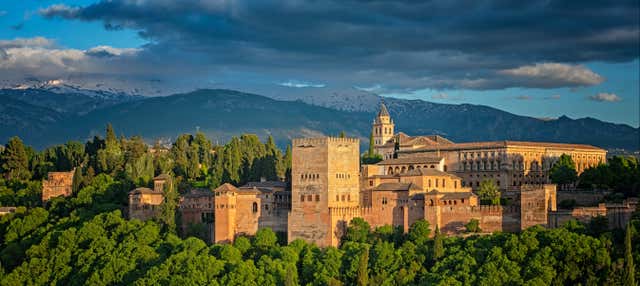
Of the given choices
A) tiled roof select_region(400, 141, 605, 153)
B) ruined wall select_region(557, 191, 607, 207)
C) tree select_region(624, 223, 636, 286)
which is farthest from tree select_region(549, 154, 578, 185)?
tree select_region(624, 223, 636, 286)

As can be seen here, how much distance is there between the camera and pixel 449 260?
5666 centimetres

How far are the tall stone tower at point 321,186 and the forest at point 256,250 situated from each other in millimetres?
1246

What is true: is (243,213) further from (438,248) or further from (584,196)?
(584,196)

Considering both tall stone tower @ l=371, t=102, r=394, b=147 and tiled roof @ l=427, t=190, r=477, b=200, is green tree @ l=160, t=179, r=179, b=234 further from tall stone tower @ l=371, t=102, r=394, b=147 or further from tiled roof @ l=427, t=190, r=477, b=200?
tall stone tower @ l=371, t=102, r=394, b=147

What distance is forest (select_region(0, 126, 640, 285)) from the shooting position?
54125mm

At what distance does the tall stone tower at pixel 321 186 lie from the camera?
211ft

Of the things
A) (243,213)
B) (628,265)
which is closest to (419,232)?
(243,213)

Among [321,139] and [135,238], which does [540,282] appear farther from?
[135,238]

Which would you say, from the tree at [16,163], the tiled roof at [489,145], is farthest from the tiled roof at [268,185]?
the tree at [16,163]

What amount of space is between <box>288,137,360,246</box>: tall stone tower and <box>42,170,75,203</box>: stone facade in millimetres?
25472

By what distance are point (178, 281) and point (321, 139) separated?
13.7 m

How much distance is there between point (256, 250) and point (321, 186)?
5808 mm

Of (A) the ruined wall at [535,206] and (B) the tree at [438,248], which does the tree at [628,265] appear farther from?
(B) the tree at [438,248]

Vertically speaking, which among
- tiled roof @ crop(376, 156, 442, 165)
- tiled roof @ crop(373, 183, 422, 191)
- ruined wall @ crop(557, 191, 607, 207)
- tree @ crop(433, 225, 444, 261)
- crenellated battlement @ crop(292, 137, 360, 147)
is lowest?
tree @ crop(433, 225, 444, 261)
